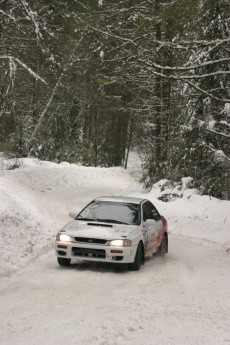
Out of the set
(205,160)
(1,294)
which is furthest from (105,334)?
(205,160)

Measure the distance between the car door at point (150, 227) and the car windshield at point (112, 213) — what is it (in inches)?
9.0

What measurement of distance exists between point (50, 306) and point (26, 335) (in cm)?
140

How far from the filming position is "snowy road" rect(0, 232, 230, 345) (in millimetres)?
6789

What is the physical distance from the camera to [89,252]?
36.4ft

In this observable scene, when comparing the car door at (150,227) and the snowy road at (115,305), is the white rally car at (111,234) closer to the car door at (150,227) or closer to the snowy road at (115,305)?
the car door at (150,227)

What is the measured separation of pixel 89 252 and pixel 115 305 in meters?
2.90

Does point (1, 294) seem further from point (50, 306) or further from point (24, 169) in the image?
point (24, 169)

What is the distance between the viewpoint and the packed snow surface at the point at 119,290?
6902 millimetres

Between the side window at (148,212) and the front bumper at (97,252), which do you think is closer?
the front bumper at (97,252)

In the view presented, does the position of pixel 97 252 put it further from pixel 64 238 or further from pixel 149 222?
pixel 149 222

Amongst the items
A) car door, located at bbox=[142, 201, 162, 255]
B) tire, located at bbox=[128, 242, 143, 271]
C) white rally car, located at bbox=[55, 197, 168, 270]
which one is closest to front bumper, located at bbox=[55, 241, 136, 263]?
white rally car, located at bbox=[55, 197, 168, 270]

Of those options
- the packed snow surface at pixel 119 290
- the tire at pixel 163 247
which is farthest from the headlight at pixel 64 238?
the tire at pixel 163 247

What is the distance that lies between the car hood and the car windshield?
0.35 metres

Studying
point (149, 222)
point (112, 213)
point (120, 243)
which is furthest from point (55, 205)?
point (120, 243)
